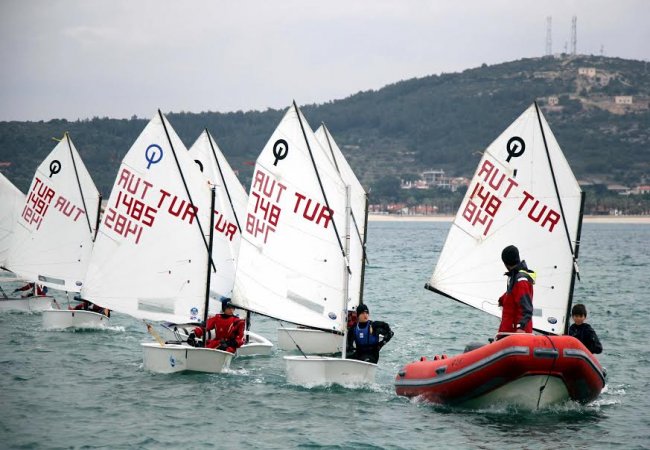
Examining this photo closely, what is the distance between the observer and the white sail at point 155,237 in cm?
2762

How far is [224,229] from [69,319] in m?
6.46

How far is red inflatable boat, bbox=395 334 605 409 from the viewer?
803 inches

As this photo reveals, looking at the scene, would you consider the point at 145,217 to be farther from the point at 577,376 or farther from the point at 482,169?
the point at 577,376

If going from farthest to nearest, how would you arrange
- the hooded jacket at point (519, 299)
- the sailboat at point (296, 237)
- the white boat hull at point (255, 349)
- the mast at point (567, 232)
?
the white boat hull at point (255, 349), the sailboat at point (296, 237), the mast at point (567, 232), the hooded jacket at point (519, 299)

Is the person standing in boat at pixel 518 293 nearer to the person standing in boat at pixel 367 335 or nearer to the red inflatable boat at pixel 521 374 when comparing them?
the red inflatable boat at pixel 521 374

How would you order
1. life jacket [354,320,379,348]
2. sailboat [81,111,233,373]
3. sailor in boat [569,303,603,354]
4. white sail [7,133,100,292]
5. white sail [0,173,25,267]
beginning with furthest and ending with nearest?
white sail [0,173,25,267]
white sail [7,133,100,292]
sailboat [81,111,233,373]
life jacket [354,320,379,348]
sailor in boat [569,303,603,354]

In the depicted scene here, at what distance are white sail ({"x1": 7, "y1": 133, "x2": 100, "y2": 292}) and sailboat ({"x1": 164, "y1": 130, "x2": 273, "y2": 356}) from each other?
622 cm

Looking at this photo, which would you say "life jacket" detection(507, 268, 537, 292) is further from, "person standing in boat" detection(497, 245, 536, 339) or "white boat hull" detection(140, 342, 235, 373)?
"white boat hull" detection(140, 342, 235, 373)

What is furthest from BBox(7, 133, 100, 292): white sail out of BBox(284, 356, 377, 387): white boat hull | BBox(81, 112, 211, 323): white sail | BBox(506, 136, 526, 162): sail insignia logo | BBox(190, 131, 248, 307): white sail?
BBox(506, 136, 526, 162): sail insignia logo

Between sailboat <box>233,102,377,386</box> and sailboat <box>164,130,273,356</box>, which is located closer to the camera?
sailboat <box>233,102,377,386</box>

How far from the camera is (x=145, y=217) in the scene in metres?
28.1

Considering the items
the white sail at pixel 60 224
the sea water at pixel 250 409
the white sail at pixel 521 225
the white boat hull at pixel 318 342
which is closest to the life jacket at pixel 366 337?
the sea water at pixel 250 409

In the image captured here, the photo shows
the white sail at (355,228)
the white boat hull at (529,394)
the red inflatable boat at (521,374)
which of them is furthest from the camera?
the white sail at (355,228)

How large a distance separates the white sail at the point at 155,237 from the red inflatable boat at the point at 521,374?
7.93 metres
